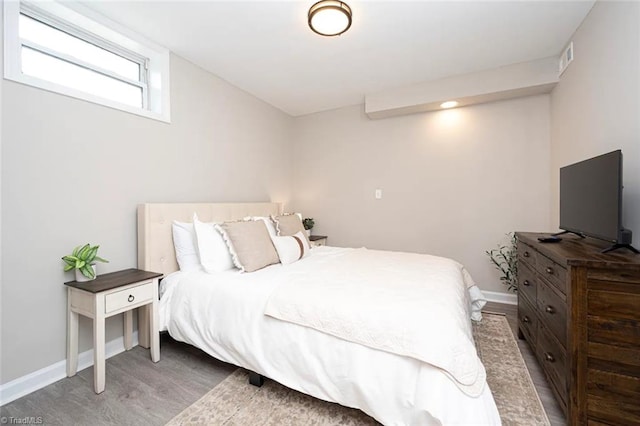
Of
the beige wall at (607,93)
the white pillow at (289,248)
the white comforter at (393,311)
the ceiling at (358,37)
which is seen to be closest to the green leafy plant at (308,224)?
the white pillow at (289,248)

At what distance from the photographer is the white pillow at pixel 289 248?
243 cm

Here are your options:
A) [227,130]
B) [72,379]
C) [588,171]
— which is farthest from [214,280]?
[588,171]

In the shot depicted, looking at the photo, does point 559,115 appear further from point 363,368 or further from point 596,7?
point 363,368

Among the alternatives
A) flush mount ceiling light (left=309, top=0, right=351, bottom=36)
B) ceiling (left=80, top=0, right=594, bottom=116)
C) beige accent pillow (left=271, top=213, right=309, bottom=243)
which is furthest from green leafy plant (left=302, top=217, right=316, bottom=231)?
flush mount ceiling light (left=309, top=0, right=351, bottom=36)

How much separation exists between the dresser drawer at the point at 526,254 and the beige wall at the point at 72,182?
2993 mm

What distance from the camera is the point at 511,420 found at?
1.47 m

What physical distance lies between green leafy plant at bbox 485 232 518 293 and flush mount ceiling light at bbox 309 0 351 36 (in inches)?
115

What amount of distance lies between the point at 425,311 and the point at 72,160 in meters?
2.51

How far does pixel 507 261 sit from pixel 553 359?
6.16ft

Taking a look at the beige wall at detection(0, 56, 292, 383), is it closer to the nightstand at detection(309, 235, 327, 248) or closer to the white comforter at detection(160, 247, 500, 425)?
the white comforter at detection(160, 247, 500, 425)

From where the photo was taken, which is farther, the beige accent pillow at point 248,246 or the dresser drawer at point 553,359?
the beige accent pillow at point 248,246

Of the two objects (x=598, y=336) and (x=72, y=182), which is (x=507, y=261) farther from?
(x=72, y=182)

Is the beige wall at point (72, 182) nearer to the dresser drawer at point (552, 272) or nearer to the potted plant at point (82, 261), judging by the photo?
the potted plant at point (82, 261)

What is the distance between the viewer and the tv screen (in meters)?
1.42
